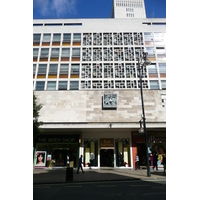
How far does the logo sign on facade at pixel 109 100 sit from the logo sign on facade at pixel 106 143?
4.16m

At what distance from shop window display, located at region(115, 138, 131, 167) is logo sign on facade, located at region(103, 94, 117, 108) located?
4454 millimetres

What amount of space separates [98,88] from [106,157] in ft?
36.7

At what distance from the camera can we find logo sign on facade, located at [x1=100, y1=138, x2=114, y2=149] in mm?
21141

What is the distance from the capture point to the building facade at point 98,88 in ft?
68.5

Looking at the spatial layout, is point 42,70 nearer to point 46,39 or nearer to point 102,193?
point 46,39

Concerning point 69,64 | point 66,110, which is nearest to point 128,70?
point 69,64

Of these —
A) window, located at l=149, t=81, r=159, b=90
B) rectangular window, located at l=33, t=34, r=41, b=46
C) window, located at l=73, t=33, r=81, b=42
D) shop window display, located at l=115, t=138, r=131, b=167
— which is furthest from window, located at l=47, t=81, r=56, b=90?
window, located at l=149, t=81, r=159, b=90

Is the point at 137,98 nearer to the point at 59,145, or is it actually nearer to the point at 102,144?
the point at 102,144

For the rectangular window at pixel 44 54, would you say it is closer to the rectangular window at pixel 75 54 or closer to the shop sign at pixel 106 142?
the rectangular window at pixel 75 54

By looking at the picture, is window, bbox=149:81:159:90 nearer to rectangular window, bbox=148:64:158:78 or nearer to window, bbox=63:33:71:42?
rectangular window, bbox=148:64:158:78

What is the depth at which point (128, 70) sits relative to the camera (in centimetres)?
2900

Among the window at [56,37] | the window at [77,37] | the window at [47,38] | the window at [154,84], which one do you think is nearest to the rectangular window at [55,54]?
the window at [56,37]

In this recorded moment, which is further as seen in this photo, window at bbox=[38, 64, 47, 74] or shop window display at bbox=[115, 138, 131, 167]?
window at bbox=[38, 64, 47, 74]
